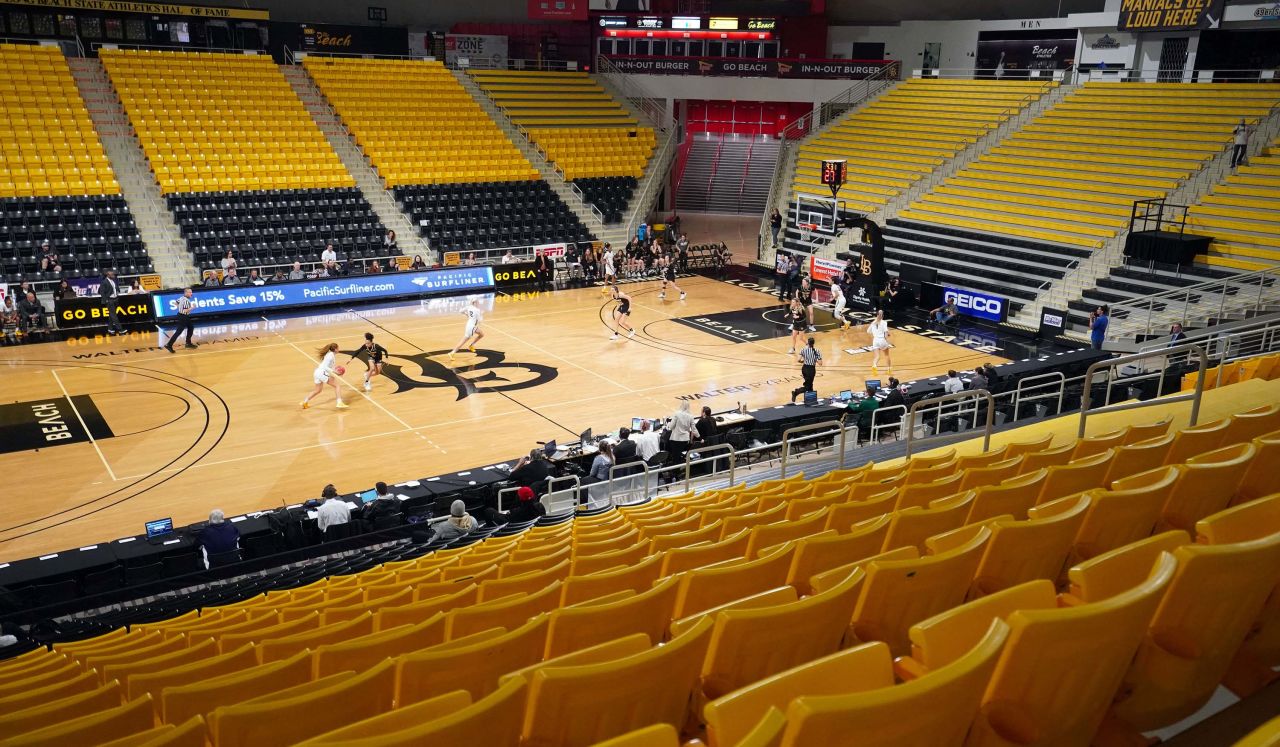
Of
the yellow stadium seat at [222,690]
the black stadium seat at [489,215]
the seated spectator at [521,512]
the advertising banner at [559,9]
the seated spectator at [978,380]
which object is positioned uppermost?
the advertising banner at [559,9]

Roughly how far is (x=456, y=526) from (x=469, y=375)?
9611 millimetres

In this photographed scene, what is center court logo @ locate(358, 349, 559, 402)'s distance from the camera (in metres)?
21.2

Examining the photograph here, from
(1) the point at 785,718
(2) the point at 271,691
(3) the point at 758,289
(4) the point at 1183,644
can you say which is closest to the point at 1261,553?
(4) the point at 1183,644

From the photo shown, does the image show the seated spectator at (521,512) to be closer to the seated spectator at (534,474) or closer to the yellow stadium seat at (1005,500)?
the seated spectator at (534,474)

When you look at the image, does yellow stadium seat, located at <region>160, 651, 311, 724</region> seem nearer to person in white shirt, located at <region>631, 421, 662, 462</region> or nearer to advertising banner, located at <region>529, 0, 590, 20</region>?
person in white shirt, located at <region>631, 421, 662, 462</region>

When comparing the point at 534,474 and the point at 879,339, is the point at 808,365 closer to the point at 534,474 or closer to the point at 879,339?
the point at 879,339

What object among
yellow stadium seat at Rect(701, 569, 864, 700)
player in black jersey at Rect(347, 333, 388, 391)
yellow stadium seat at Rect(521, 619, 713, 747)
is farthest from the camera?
player in black jersey at Rect(347, 333, 388, 391)

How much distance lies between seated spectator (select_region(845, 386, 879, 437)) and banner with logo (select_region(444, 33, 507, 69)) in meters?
30.8

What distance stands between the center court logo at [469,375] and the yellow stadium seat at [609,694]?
57.7 ft

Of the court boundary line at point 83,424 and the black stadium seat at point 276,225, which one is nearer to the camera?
the court boundary line at point 83,424

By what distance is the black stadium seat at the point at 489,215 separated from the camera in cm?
3341

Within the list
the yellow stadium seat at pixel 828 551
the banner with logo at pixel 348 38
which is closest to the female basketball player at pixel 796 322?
the yellow stadium seat at pixel 828 551

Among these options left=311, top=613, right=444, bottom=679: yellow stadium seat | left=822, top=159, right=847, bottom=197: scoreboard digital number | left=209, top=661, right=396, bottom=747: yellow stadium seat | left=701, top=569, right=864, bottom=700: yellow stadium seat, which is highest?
left=822, top=159, right=847, bottom=197: scoreboard digital number

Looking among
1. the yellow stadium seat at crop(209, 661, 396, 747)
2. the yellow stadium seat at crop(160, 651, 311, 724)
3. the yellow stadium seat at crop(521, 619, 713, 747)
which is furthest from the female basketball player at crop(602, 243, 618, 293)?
the yellow stadium seat at crop(521, 619, 713, 747)
